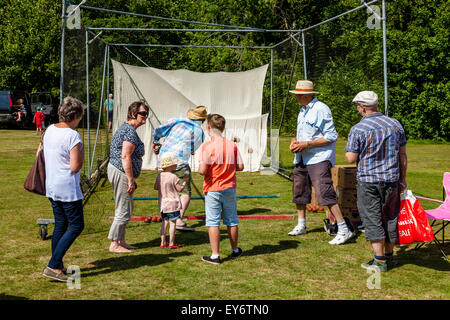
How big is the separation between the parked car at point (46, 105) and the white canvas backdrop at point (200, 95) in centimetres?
1818

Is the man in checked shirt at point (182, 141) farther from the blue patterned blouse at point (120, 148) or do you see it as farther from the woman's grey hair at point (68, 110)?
the woman's grey hair at point (68, 110)

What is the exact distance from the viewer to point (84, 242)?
21.2ft

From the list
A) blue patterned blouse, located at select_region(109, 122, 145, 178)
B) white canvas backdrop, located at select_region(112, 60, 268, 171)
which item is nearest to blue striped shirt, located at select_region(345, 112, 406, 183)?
blue patterned blouse, located at select_region(109, 122, 145, 178)

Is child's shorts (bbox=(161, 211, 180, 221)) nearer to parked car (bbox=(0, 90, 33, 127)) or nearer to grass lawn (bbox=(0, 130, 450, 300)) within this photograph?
grass lawn (bbox=(0, 130, 450, 300))

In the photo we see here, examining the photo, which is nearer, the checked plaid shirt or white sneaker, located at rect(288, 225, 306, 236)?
white sneaker, located at rect(288, 225, 306, 236)

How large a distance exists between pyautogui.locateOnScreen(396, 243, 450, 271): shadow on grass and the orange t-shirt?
198 centimetres

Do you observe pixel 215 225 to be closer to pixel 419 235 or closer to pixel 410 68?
pixel 419 235

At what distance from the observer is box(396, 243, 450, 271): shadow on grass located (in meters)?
5.51

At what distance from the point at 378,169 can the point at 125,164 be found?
2557 millimetres

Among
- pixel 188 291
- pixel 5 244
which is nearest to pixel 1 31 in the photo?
pixel 5 244

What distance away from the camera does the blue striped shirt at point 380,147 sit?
5062mm

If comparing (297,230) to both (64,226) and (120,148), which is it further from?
(64,226)

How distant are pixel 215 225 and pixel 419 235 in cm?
198

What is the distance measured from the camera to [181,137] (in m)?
7.06
